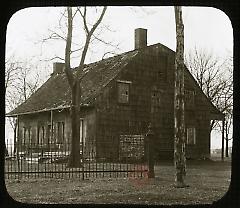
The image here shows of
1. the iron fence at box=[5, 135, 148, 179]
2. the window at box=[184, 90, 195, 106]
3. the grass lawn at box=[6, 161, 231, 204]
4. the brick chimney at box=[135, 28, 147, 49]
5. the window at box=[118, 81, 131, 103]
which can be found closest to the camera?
the grass lawn at box=[6, 161, 231, 204]

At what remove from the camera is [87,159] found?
2.86 meters

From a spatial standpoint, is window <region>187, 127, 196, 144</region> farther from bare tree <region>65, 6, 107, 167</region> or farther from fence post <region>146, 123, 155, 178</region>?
bare tree <region>65, 6, 107, 167</region>

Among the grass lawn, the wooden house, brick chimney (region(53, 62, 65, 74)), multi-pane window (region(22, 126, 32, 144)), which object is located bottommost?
the grass lawn

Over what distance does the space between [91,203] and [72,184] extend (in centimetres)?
31

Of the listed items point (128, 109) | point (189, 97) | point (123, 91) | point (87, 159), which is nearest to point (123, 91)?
point (123, 91)

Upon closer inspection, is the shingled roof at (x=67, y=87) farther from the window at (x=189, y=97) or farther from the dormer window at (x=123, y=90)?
the window at (x=189, y=97)

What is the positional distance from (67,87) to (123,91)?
492 millimetres

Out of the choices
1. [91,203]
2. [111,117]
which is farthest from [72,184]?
[111,117]

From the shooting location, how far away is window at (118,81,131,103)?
3041 millimetres

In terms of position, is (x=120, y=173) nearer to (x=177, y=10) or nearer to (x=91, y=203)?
(x=91, y=203)

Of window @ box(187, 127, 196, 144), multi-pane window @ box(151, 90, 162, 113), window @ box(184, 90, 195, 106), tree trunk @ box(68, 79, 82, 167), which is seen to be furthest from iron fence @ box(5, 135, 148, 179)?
window @ box(184, 90, 195, 106)

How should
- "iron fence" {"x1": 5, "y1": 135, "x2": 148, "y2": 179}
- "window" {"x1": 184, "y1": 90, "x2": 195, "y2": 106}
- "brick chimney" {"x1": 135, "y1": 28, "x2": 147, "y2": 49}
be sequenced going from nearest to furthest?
"brick chimney" {"x1": 135, "y1": 28, "x2": 147, "y2": 49}
"iron fence" {"x1": 5, "y1": 135, "x2": 148, "y2": 179}
"window" {"x1": 184, "y1": 90, "x2": 195, "y2": 106}

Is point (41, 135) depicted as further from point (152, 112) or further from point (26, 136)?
point (152, 112)

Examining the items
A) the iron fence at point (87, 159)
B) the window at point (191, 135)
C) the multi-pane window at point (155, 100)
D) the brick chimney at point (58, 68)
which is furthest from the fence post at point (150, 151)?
the brick chimney at point (58, 68)
